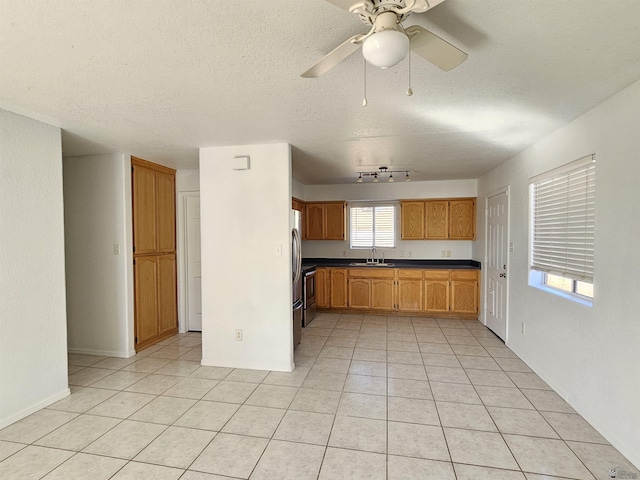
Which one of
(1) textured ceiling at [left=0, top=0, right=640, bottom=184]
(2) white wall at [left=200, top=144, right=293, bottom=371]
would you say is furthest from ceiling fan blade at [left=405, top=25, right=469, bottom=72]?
(2) white wall at [left=200, top=144, right=293, bottom=371]

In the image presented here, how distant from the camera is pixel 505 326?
13.7 feet

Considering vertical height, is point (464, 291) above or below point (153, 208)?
below

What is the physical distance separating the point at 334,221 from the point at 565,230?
385cm

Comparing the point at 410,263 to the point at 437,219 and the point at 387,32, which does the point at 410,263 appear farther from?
the point at 387,32

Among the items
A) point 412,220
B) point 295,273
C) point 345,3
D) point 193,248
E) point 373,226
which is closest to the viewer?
point 345,3

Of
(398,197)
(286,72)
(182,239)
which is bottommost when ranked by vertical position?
(182,239)

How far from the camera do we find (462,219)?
18.6 ft

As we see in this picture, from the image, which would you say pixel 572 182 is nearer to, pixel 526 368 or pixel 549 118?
pixel 549 118

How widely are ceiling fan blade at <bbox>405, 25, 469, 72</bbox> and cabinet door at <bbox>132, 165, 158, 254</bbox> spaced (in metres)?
3.63

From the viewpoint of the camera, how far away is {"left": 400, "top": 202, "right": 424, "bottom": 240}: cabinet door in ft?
19.1

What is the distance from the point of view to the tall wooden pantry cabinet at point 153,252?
3.96 meters

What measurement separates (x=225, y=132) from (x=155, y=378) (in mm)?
2475

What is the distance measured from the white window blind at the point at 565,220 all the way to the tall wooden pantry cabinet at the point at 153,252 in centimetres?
441

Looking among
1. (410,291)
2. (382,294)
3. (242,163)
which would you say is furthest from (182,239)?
(410,291)
